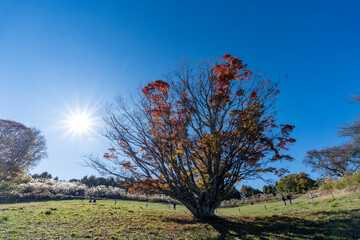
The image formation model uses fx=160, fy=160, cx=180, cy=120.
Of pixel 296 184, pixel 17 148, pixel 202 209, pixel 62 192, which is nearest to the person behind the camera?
pixel 202 209

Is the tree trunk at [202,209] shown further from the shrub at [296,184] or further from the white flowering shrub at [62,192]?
the shrub at [296,184]

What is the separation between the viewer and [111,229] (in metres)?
6.93

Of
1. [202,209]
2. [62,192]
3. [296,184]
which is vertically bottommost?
[202,209]

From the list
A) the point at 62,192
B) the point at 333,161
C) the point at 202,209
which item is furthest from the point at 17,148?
the point at 333,161

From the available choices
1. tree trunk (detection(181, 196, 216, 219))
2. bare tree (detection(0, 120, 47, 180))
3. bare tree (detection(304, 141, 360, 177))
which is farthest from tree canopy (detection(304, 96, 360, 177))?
bare tree (detection(0, 120, 47, 180))

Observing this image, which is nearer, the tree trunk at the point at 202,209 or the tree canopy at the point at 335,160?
the tree trunk at the point at 202,209

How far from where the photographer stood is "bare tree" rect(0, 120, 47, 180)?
22547mm

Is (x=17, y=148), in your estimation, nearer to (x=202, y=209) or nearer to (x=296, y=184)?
(x=202, y=209)

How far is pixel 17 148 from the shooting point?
23844 mm

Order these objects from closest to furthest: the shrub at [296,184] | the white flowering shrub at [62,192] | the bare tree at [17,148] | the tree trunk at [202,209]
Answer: the tree trunk at [202,209], the bare tree at [17,148], the white flowering shrub at [62,192], the shrub at [296,184]

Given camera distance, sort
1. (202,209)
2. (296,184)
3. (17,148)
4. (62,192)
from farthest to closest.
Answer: (296,184), (62,192), (17,148), (202,209)

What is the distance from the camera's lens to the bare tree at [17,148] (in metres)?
22.5

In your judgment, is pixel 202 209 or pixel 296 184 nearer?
pixel 202 209

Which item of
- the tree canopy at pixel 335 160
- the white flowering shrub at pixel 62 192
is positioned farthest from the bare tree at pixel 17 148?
the tree canopy at pixel 335 160
